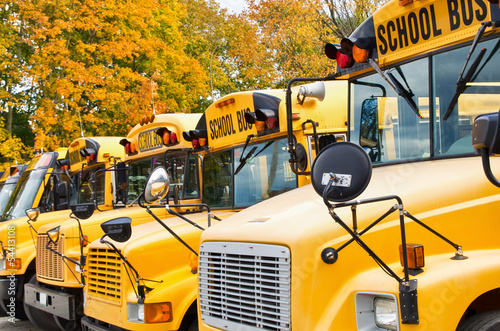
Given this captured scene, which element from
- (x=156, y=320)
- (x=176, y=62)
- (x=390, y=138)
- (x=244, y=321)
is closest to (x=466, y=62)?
(x=390, y=138)

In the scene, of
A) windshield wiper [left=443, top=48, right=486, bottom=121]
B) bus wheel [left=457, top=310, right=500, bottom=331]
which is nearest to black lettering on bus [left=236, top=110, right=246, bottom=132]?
windshield wiper [left=443, top=48, right=486, bottom=121]

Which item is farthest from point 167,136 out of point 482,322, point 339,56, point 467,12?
point 482,322

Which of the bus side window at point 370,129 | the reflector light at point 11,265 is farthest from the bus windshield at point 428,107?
the reflector light at point 11,265

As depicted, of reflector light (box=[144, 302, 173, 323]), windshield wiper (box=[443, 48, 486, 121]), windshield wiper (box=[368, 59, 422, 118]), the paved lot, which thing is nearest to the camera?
windshield wiper (box=[443, 48, 486, 121])

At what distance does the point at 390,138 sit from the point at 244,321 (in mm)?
1559

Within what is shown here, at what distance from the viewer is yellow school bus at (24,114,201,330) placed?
629 cm

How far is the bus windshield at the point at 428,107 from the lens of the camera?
3145 mm

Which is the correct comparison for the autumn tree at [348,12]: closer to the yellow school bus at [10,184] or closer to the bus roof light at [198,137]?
the bus roof light at [198,137]

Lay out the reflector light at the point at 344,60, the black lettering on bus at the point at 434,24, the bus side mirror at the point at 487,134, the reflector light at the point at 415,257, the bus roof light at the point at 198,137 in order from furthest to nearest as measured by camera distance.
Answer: the bus roof light at the point at 198,137
the reflector light at the point at 344,60
the black lettering on bus at the point at 434,24
the reflector light at the point at 415,257
the bus side mirror at the point at 487,134

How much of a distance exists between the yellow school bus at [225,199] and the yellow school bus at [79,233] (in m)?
0.76

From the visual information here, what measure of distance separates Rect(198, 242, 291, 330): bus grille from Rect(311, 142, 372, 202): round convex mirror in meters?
0.43

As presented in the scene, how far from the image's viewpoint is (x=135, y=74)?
15.9 metres

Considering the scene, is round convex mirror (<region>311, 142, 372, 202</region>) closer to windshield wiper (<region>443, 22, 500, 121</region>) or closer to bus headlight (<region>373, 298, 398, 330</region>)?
bus headlight (<region>373, 298, 398, 330</region>)

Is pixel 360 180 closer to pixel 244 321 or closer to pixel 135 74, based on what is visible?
pixel 244 321
